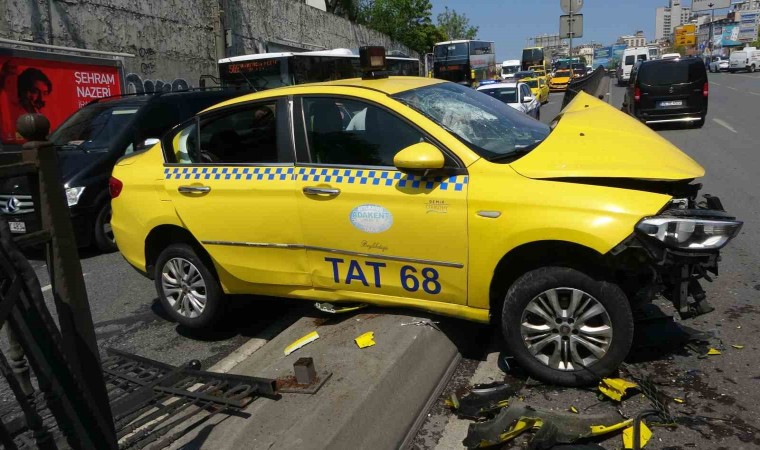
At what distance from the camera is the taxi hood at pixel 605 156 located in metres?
3.47

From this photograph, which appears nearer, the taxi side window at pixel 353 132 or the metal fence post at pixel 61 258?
the metal fence post at pixel 61 258

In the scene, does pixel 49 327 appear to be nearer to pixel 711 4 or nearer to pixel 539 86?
pixel 539 86

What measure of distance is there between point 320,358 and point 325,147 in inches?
55.7

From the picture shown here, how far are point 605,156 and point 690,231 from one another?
66cm

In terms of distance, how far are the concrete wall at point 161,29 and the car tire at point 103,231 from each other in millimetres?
7175

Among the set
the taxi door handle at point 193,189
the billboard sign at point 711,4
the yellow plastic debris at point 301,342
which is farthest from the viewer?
the billboard sign at point 711,4

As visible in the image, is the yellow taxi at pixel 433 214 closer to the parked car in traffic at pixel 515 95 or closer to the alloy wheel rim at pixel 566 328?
the alloy wheel rim at pixel 566 328

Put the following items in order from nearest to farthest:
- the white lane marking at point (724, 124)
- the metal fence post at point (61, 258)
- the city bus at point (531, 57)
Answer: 1. the metal fence post at point (61, 258)
2. the white lane marking at point (724, 124)
3. the city bus at point (531, 57)

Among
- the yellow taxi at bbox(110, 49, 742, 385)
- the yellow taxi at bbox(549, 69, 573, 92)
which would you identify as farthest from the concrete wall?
the yellow taxi at bbox(549, 69, 573, 92)

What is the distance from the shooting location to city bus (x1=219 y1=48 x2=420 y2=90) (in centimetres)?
1623

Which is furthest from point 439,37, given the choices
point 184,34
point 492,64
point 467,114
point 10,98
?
point 467,114

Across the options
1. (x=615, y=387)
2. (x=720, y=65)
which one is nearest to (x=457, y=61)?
(x=615, y=387)

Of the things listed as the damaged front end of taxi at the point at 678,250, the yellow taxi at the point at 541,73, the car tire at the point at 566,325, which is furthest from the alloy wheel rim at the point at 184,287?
the yellow taxi at the point at 541,73

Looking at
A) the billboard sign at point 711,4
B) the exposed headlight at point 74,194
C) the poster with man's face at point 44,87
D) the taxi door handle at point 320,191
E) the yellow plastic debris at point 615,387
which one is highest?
the billboard sign at point 711,4
